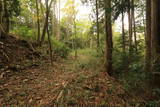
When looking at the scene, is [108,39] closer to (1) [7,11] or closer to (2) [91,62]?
(2) [91,62]

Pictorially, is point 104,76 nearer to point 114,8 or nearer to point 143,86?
point 143,86

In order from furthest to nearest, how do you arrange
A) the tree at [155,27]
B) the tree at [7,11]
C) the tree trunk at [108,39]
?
the tree at [7,11]
the tree trunk at [108,39]
the tree at [155,27]

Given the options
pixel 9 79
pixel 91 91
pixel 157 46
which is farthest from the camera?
pixel 9 79

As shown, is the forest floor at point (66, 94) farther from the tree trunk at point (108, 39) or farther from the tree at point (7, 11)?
the tree at point (7, 11)

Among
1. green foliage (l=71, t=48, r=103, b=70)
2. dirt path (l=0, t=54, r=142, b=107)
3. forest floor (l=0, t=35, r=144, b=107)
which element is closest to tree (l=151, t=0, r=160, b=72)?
forest floor (l=0, t=35, r=144, b=107)

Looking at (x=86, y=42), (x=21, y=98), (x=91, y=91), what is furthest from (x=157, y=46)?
(x=86, y=42)

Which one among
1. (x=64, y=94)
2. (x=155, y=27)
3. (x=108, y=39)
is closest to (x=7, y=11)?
(x=108, y=39)

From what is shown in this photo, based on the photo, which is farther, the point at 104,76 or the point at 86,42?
the point at 86,42

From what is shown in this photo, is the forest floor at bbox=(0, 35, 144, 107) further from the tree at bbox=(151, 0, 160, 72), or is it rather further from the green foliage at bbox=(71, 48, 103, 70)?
the green foliage at bbox=(71, 48, 103, 70)

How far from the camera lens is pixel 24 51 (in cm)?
Result: 923

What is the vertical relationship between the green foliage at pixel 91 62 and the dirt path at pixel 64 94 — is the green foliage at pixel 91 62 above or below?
above

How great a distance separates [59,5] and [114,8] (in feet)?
61.9

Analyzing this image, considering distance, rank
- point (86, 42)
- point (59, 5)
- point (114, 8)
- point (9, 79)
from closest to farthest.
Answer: point (9, 79) < point (114, 8) < point (59, 5) < point (86, 42)

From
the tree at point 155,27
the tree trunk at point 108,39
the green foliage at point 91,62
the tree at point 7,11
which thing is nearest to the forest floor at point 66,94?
the tree trunk at point 108,39
